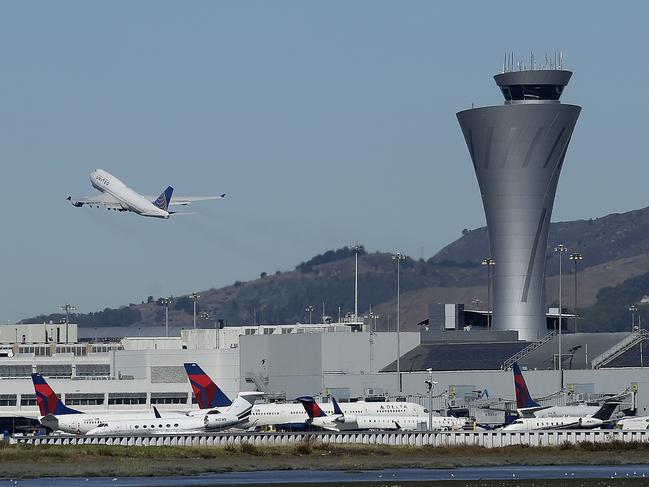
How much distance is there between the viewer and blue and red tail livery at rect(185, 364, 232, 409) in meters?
158

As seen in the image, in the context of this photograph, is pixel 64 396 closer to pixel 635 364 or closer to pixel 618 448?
pixel 635 364

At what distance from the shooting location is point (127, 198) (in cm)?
16362

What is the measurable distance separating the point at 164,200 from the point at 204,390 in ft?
66.1

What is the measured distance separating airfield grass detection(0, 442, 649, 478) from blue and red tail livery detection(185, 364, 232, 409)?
36.9 metres

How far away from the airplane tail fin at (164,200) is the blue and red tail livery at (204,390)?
1708cm

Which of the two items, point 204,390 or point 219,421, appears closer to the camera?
point 219,421

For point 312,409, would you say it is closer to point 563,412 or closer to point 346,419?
point 346,419

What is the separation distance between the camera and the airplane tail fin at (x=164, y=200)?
163125 millimetres

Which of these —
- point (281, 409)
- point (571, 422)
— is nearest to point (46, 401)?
point (281, 409)

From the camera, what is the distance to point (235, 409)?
459ft

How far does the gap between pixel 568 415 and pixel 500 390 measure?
138ft

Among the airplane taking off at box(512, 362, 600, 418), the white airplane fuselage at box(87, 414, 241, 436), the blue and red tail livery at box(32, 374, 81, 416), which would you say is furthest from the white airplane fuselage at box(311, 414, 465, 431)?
the blue and red tail livery at box(32, 374, 81, 416)

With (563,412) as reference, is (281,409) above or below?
above

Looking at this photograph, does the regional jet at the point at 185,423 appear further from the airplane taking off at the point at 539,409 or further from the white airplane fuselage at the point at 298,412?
the airplane taking off at the point at 539,409
